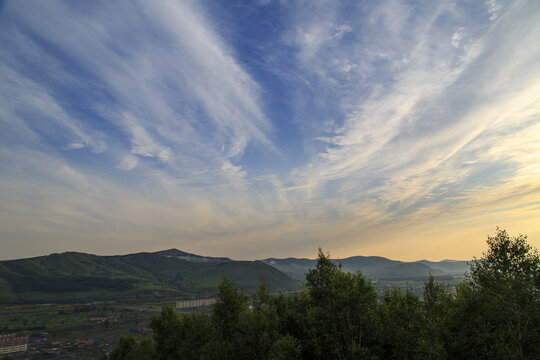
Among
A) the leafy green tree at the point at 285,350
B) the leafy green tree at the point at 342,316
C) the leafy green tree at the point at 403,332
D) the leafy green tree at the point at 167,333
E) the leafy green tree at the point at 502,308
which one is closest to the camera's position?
the leafy green tree at the point at 502,308

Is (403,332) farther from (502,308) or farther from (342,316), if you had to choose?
(502,308)

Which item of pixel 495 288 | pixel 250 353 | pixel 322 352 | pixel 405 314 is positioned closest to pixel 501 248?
pixel 495 288

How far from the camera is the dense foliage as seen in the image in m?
33.4

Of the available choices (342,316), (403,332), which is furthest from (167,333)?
(403,332)

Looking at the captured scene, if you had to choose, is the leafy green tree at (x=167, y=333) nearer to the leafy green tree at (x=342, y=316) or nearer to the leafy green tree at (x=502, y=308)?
the leafy green tree at (x=342, y=316)

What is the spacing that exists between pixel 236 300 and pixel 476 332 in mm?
37392

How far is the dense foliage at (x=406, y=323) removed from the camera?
33438mm

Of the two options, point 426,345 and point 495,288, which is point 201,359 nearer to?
point 426,345

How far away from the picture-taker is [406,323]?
41.1 metres

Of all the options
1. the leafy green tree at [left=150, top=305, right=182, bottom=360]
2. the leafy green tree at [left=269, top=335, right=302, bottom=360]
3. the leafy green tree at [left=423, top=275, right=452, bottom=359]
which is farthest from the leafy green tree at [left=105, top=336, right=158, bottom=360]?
the leafy green tree at [left=423, top=275, right=452, bottom=359]

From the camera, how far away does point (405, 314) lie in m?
42.4

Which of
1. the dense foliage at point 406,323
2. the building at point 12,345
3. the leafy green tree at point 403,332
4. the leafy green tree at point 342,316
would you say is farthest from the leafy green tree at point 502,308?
the building at point 12,345

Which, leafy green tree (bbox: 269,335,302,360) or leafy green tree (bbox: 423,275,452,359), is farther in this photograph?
leafy green tree (bbox: 269,335,302,360)

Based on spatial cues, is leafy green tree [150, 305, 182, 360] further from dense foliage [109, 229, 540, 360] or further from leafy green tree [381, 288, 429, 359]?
leafy green tree [381, 288, 429, 359]
